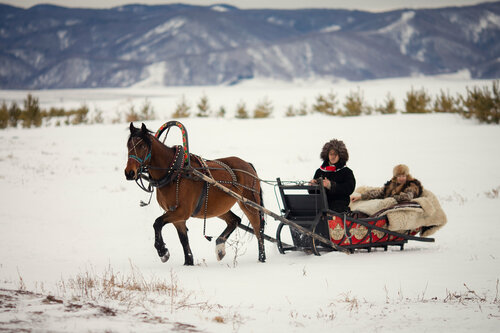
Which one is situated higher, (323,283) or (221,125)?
(221,125)

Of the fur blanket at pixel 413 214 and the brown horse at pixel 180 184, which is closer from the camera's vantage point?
the brown horse at pixel 180 184

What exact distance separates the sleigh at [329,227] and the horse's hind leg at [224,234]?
0.76 m

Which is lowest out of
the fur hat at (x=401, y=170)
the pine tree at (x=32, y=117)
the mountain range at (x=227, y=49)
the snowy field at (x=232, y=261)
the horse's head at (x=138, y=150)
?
the snowy field at (x=232, y=261)

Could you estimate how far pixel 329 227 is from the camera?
8141 millimetres

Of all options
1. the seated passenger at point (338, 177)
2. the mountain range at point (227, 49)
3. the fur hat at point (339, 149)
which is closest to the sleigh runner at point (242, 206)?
the seated passenger at point (338, 177)

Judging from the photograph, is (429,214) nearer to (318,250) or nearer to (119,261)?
(318,250)

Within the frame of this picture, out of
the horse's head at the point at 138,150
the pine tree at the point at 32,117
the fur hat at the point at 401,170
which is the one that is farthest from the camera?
the pine tree at the point at 32,117

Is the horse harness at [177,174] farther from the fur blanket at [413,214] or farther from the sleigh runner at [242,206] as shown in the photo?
the fur blanket at [413,214]

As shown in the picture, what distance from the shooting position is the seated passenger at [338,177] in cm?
825

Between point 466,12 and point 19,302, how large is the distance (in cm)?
18973

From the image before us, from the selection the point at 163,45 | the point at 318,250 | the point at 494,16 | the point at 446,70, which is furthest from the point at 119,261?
the point at 494,16

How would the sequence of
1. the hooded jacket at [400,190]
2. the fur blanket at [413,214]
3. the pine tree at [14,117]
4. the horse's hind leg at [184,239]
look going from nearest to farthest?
the horse's hind leg at [184,239], the fur blanket at [413,214], the hooded jacket at [400,190], the pine tree at [14,117]

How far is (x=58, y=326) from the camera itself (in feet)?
15.4

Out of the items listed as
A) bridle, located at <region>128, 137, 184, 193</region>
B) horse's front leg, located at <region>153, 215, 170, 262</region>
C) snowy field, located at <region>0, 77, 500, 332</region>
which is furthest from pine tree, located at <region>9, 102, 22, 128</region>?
horse's front leg, located at <region>153, 215, 170, 262</region>
